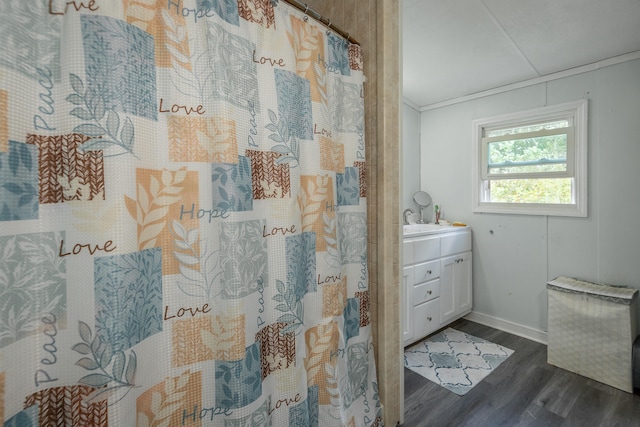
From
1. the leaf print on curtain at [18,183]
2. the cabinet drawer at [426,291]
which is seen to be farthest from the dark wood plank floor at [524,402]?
the leaf print on curtain at [18,183]

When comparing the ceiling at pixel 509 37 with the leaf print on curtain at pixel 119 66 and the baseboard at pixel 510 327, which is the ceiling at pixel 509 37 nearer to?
the leaf print on curtain at pixel 119 66

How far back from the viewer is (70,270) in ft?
2.03

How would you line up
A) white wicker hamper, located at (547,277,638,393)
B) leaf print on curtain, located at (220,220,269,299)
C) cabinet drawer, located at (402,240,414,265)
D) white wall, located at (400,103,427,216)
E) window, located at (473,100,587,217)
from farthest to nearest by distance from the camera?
white wall, located at (400,103,427,216) → window, located at (473,100,587,217) → cabinet drawer, located at (402,240,414,265) → white wicker hamper, located at (547,277,638,393) → leaf print on curtain, located at (220,220,269,299)

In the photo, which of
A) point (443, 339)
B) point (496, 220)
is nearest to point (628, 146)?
point (496, 220)

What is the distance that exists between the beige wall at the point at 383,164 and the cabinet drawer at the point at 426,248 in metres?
0.81

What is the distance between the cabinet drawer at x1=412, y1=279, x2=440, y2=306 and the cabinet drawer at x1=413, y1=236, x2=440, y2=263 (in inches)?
8.2

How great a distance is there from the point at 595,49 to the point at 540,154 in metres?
0.79

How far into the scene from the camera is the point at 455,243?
8.39ft

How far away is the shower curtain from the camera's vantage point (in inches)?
23.0

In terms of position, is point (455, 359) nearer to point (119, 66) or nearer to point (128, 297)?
point (128, 297)

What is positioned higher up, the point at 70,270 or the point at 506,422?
the point at 70,270

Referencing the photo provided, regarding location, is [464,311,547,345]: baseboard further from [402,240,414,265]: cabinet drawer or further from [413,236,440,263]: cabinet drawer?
[402,240,414,265]: cabinet drawer

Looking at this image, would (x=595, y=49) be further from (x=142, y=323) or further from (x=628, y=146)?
(x=142, y=323)

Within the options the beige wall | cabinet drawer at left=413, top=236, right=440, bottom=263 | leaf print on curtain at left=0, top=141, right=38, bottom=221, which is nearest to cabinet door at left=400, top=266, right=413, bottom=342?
cabinet drawer at left=413, top=236, right=440, bottom=263
